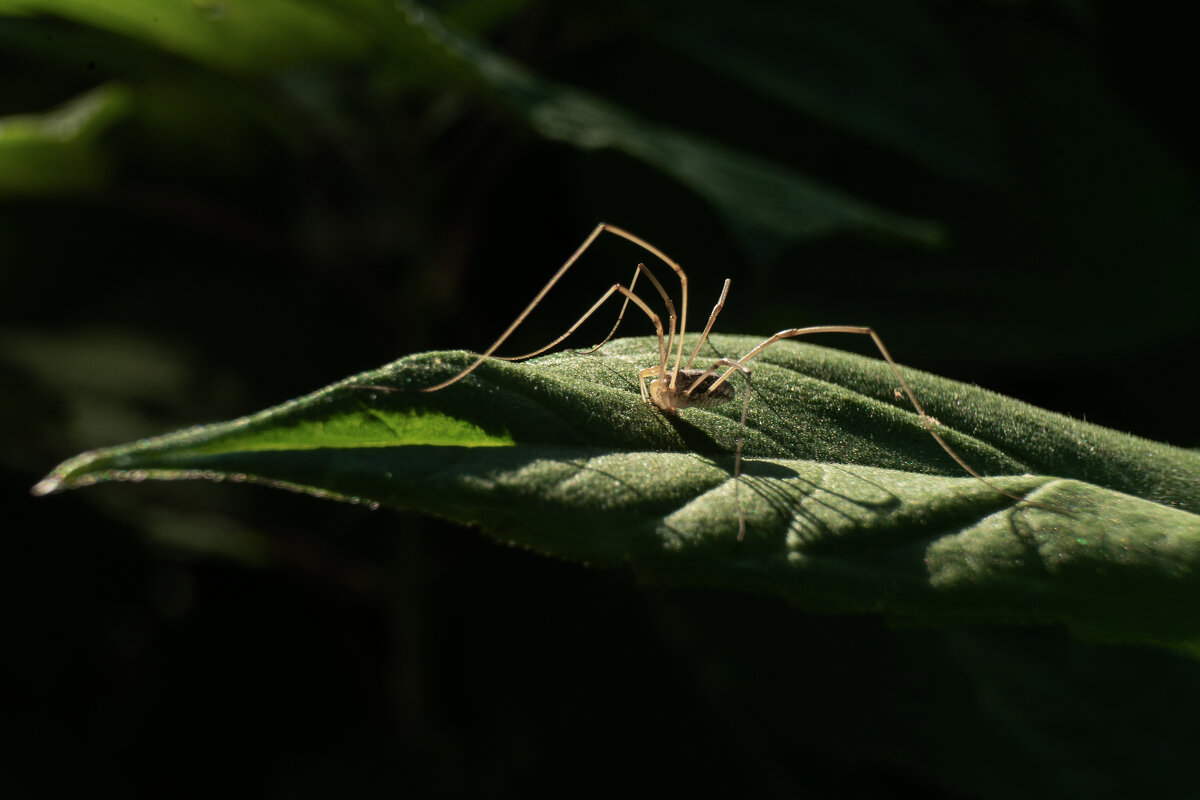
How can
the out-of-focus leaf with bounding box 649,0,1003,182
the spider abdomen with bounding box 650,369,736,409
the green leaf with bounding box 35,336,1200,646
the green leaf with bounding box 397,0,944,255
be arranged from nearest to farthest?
the green leaf with bounding box 35,336,1200,646, the spider abdomen with bounding box 650,369,736,409, the green leaf with bounding box 397,0,944,255, the out-of-focus leaf with bounding box 649,0,1003,182

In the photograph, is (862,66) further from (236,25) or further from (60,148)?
(60,148)

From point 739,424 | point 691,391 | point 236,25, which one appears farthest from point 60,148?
point 739,424

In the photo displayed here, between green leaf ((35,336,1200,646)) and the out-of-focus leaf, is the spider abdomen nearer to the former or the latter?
green leaf ((35,336,1200,646))

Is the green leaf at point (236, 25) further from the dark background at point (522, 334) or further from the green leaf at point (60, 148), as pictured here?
the green leaf at point (60, 148)

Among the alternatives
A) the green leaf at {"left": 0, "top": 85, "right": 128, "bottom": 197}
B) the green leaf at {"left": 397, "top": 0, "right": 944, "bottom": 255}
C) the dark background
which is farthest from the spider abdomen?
the green leaf at {"left": 0, "top": 85, "right": 128, "bottom": 197}

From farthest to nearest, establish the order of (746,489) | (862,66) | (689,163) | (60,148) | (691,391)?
(862,66)
(60,148)
(689,163)
(691,391)
(746,489)
